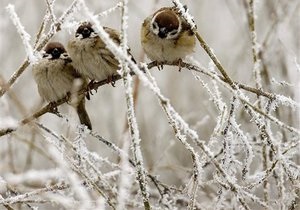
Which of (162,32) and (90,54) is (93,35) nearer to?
(90,54)

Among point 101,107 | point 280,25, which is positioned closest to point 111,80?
point 280,25

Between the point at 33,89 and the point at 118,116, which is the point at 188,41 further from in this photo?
the point at 33,89

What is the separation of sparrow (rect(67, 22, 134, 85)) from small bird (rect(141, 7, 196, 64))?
151 millimetres

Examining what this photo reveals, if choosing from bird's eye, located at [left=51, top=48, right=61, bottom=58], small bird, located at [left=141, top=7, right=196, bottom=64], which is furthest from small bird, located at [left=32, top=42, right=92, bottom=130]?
small bird, located at [left=141, top=7, right=196, bottom=64]

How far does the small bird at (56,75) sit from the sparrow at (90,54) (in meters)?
0.11

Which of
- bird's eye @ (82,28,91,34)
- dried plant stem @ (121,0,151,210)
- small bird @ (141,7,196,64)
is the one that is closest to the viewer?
dried plant stem @ (121,0,151,210)

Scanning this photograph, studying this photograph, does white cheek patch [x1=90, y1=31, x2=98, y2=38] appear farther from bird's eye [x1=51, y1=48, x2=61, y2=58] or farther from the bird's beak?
the bird's beak

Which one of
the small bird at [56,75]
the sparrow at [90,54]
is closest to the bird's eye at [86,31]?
the sparrow at [90,54]

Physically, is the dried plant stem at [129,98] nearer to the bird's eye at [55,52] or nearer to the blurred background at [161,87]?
the bird's eye at [55,52]

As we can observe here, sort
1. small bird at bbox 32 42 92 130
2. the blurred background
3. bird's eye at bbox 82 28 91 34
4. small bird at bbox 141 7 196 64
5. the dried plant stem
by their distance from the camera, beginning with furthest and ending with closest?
the blurred background, small bird at bbox 32 42 92 130, bird's eye at bbox 82 28 91 34, small bird at bbox 141 7 196 64, the dried plant stem

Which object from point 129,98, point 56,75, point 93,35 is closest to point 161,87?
point 56,75

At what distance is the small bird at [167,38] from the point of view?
275cm

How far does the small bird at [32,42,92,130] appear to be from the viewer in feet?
9.73

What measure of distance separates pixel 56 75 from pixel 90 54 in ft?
0.90
